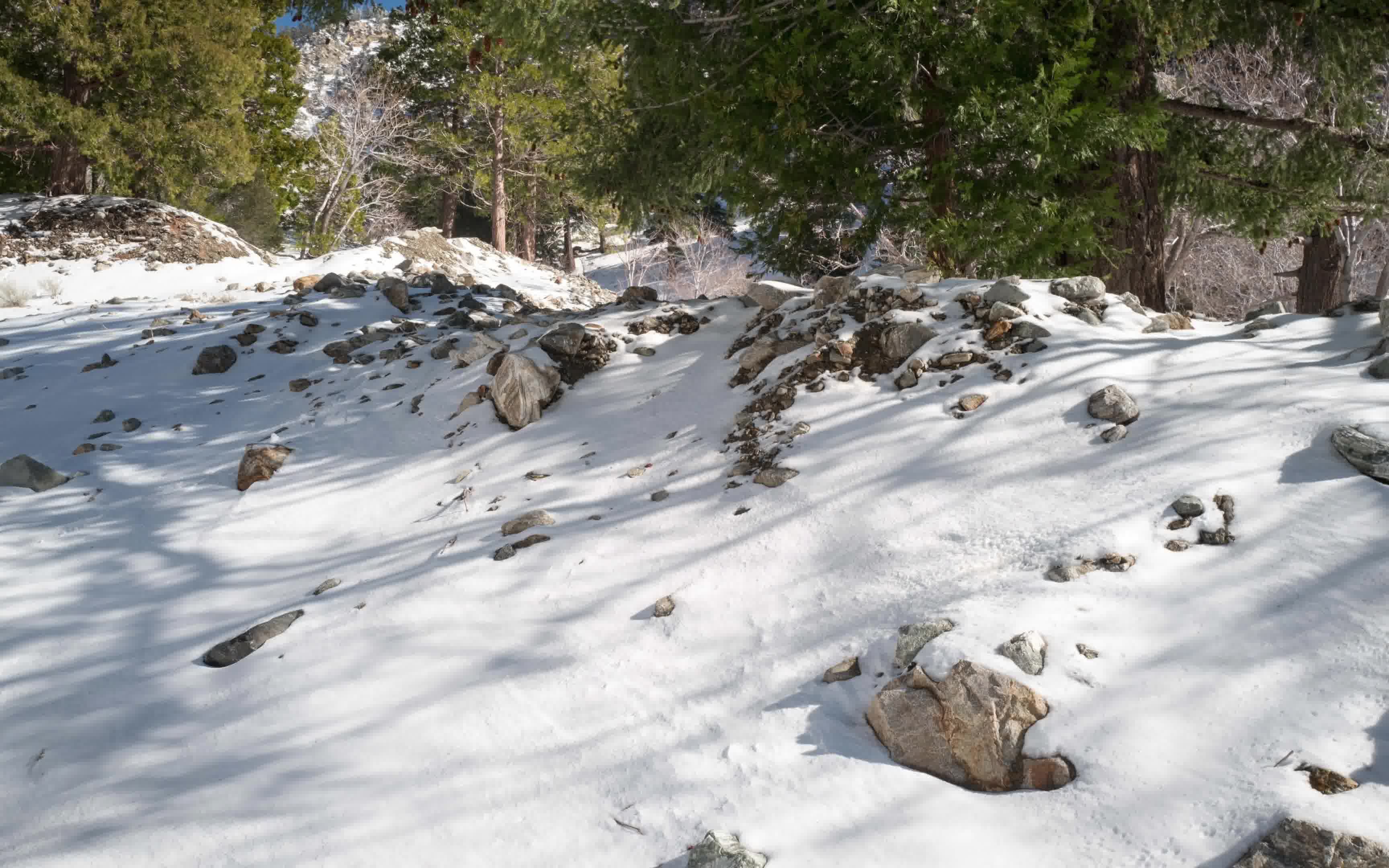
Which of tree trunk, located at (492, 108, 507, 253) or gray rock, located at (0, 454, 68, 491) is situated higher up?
tree trunk, located at (492, 108, 507, 253)

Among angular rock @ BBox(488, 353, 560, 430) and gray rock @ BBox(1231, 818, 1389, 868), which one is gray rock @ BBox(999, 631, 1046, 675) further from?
angular rock @ BBox(488, 353, 560, 430)

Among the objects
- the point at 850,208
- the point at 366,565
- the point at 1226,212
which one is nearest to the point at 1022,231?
the point at 850,208

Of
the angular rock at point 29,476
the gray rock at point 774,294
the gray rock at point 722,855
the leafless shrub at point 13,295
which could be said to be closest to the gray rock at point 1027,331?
the gray rock at point 774,294

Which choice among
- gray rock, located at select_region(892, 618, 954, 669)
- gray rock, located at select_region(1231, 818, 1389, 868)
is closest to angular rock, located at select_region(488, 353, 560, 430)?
gray rock, located at select_region(892, 618, 954, 669)

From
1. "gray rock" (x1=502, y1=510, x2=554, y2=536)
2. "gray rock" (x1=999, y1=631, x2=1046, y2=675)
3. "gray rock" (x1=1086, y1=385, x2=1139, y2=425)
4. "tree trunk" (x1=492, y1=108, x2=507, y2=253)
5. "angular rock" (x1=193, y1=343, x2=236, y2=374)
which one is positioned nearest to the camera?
"gray rock" (x1=999, y1=631, x2=1046, y2=675)

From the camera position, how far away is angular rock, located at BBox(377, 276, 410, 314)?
8.03 metres

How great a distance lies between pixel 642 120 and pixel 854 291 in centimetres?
266

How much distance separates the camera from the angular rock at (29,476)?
193 inches

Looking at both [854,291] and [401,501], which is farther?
[854,291]

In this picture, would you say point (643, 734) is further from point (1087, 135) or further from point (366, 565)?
point (1087, 135)

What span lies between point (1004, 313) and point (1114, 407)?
942 mm

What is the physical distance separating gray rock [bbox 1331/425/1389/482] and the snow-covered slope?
0.25 feet

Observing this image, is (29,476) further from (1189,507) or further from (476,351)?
(1189,507)

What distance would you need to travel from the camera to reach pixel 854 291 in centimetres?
482
